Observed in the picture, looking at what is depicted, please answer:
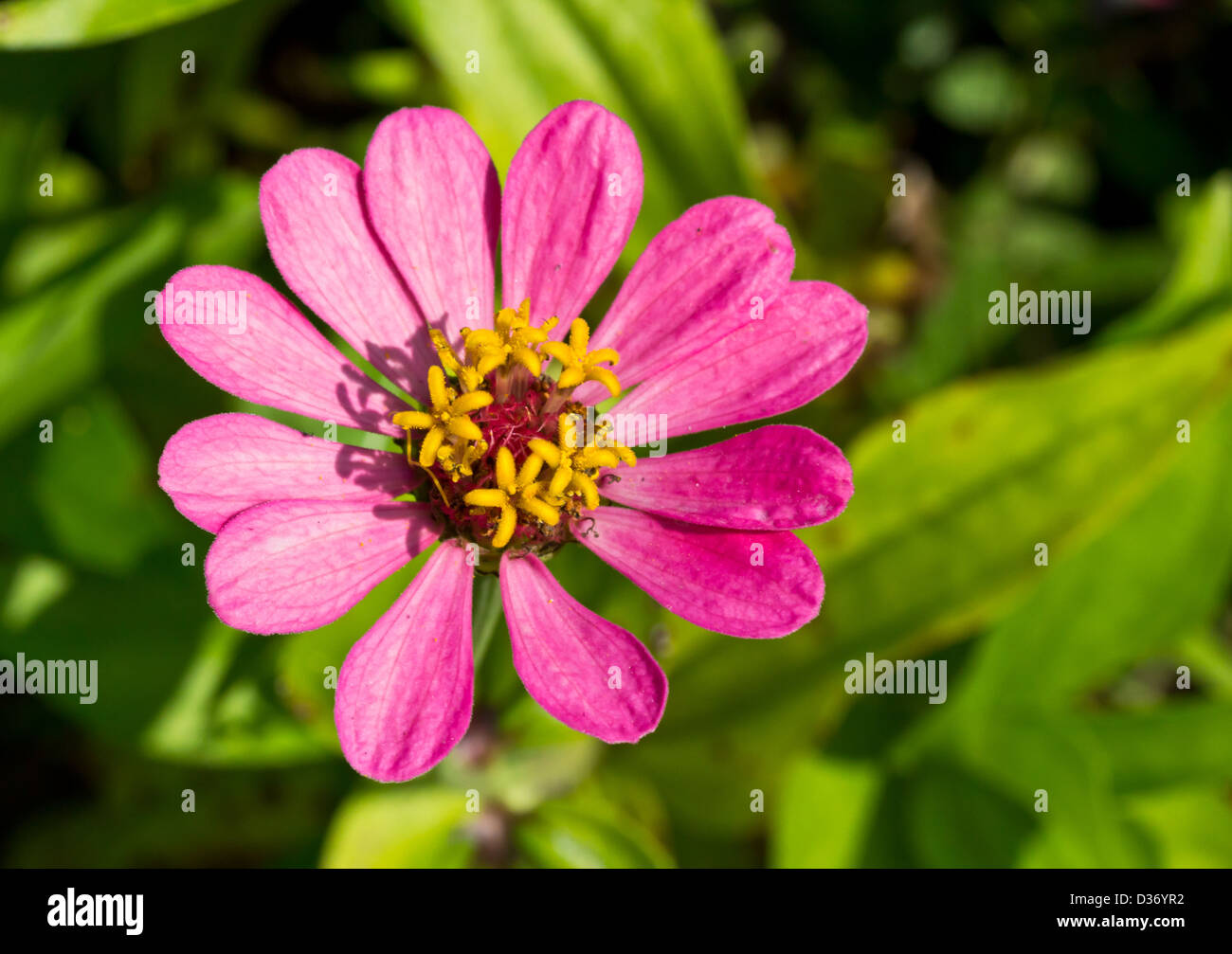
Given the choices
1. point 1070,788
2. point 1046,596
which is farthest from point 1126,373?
point 1070,788

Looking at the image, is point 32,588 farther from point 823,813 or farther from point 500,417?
point 823,813

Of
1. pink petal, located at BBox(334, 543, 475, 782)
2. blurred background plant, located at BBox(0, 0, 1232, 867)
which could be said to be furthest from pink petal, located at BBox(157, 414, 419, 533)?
blurred background plant, located at BBox(0, 0, 1232, 867)

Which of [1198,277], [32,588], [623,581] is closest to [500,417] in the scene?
[623,581]

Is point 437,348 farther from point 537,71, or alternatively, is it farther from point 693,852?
point 693,852

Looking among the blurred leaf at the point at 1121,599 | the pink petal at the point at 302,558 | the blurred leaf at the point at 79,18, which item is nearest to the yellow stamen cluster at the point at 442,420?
the pink petal at the point at 302,558

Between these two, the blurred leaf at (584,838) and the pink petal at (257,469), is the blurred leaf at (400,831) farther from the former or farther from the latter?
the pink petal at (257,469)

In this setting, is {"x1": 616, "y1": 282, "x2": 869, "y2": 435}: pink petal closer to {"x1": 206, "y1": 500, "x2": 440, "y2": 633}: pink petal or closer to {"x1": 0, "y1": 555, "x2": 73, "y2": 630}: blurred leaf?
{"x1": 206, "y1": 500, "x2": 440, "y2": 633}: pink petal
